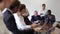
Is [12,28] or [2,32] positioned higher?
[2,32]

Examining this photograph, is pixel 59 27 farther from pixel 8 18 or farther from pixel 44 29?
pixel 8 18

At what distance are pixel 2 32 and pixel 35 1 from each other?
22.5 ft

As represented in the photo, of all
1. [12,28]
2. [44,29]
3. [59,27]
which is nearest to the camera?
[12,28]

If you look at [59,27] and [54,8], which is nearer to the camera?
[59,27]

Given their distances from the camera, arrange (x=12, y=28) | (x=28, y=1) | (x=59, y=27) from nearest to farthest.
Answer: (x=12, y=28)
(x=59, y=27)
(x=28, y=1)

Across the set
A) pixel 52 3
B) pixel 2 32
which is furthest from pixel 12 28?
pixel 52 3

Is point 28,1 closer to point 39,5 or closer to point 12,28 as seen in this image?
point 39,5

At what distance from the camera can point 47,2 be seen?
752 centimetres

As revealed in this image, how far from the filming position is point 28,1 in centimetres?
723

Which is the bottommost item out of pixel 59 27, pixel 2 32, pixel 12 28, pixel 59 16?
pixel 59 16

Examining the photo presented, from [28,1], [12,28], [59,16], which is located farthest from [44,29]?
[59,16]

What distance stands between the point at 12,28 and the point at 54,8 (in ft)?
19.7

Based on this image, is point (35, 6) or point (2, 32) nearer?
point (2, 32)

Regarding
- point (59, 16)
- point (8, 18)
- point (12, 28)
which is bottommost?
point (59, 16)
